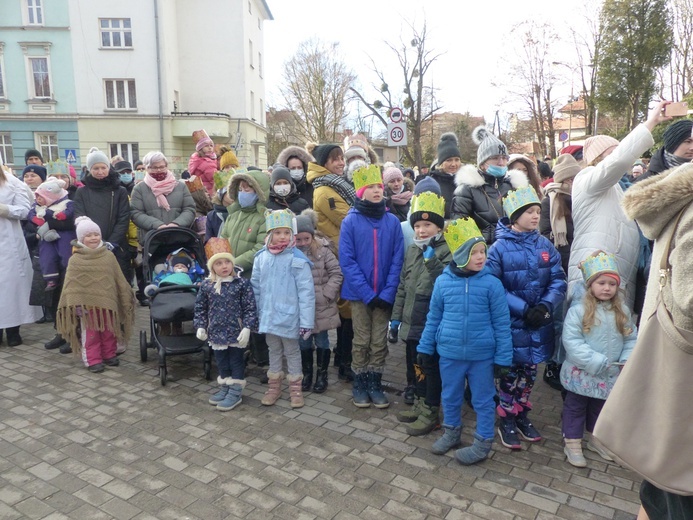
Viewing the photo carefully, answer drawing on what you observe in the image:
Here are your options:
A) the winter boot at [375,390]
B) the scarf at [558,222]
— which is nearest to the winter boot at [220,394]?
the winter boot at [375,390]

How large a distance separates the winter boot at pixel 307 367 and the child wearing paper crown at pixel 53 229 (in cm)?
336

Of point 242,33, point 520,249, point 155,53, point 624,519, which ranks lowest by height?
point 624,519

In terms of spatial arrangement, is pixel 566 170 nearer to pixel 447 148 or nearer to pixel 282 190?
pixel 447 148

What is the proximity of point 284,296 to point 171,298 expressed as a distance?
138 centimetres

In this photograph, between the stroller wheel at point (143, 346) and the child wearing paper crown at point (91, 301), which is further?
the stroller wheel at point (143, 346)

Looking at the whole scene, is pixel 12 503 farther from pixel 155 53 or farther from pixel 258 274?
pixel 155 53

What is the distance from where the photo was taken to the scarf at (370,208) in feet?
14.9

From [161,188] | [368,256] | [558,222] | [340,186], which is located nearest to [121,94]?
[161,188]

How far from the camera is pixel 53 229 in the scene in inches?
242

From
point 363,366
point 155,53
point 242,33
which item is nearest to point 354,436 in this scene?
point 363,366

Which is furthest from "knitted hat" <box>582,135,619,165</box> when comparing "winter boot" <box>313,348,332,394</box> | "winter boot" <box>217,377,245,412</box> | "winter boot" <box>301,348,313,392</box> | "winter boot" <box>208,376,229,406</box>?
"winter boot" <box>208,376,229,406</box>

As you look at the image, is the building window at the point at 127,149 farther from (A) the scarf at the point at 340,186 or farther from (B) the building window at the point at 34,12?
(A) the scarf at the point at 340,186

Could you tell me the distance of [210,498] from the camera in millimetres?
3205

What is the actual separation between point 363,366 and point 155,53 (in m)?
28.6
